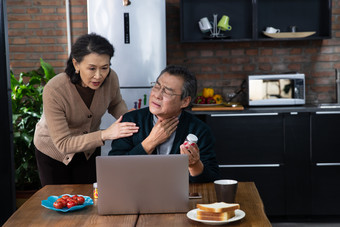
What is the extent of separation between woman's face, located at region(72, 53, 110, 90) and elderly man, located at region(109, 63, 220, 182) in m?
0.30

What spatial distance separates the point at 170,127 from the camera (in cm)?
234

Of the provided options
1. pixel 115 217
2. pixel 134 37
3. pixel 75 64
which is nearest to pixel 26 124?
pixel 134 37

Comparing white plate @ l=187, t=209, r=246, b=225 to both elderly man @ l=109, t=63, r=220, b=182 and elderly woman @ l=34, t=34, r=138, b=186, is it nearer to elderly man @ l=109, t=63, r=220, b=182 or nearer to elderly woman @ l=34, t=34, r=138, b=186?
elderly man @ l=109, t=63, r=220, b=182

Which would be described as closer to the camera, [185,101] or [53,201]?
[53,201]

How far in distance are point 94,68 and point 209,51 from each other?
239 centimetres

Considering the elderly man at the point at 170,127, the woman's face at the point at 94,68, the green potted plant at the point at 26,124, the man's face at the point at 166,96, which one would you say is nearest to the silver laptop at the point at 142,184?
the elderly man at the point at 170,127

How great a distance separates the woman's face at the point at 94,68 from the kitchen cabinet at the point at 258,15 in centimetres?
220

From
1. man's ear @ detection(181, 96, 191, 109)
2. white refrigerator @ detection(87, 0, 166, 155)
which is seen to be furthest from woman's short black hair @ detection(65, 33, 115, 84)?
white refrigerator @ detection(87, 0, 166, 155)

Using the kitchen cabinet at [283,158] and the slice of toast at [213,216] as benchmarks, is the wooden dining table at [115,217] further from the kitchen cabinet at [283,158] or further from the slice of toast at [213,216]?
the kitchen cabinet at [283,158]

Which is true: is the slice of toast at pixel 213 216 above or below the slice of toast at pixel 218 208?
below

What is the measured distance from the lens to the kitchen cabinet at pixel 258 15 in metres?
4.73

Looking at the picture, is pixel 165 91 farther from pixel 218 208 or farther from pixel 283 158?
pixel 283 158

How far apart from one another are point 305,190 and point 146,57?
1719 mm

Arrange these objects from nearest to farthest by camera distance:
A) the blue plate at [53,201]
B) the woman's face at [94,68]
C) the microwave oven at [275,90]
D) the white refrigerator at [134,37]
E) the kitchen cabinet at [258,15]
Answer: the blue plate at [53,201], the woman's face at [94,68], the white refrigerator at [134,37], the microwave oven at [275,90], the kitchen cabinet at [258,15]
